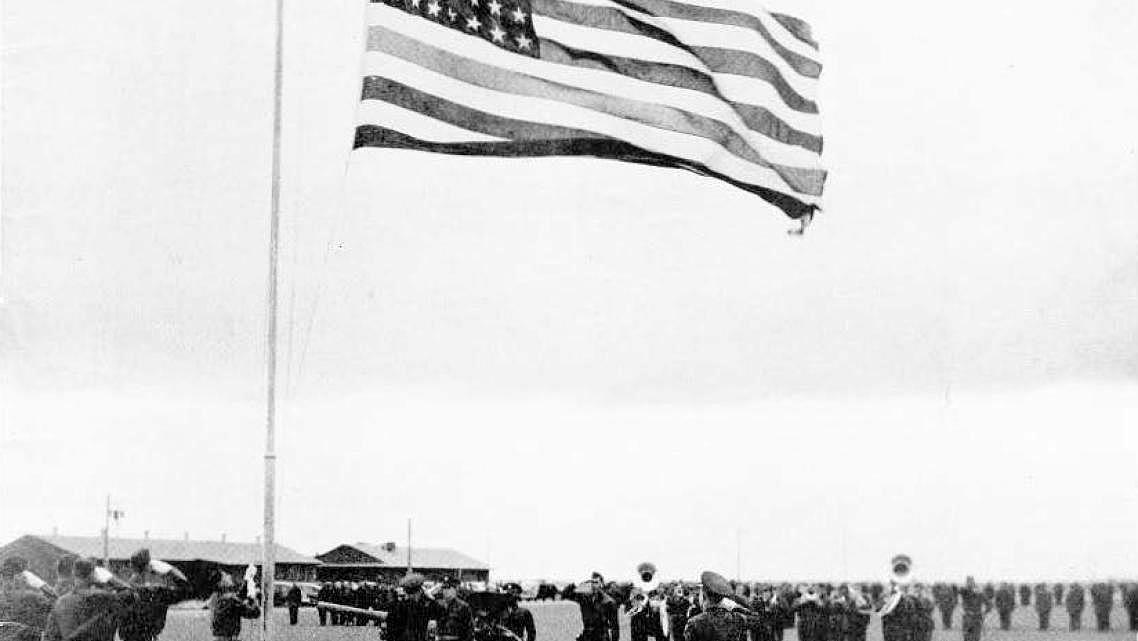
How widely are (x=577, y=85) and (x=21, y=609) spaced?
5233 mm

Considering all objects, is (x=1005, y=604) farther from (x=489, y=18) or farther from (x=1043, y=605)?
(x=489, y=18)

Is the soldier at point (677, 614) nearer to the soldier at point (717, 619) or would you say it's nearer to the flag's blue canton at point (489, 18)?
the soldier at point (717, 619)

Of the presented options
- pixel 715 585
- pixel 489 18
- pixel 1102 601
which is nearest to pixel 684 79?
pixel 489 18

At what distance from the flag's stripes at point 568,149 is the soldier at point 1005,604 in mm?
26088

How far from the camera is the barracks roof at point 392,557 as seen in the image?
96.4 metres

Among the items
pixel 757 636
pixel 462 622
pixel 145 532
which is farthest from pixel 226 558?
pixel 462 622

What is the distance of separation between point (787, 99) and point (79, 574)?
636 cm

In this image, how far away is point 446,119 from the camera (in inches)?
367

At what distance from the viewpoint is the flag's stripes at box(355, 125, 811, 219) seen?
29.8 feet

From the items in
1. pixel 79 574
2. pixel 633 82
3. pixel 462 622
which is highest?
pixel 633 82

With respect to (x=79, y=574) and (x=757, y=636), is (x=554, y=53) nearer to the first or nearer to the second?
(x=79, y=574)

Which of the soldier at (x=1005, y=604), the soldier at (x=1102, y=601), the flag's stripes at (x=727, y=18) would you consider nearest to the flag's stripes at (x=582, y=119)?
the flag's stripes at (x=727, y=18)

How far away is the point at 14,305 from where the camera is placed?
33.7 ft

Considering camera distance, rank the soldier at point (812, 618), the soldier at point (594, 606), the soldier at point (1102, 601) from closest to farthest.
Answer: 1. the soldier at point (594, 606)
2. the soldier at point (812, 618)
3. the soldier at point (1102, 601)
